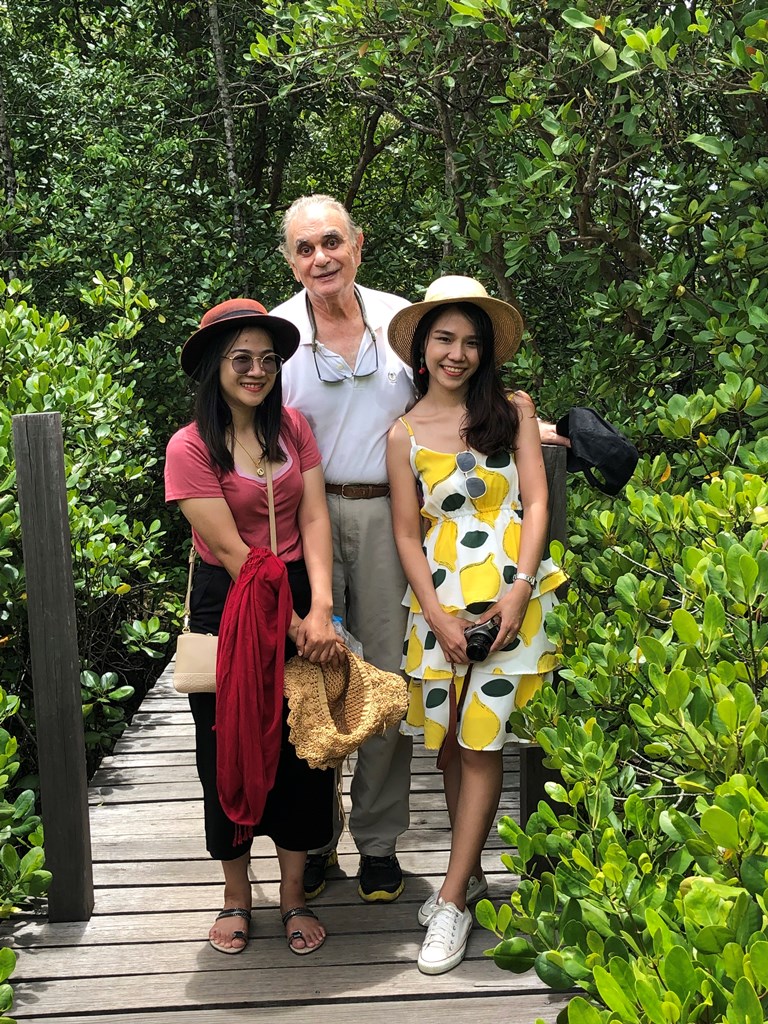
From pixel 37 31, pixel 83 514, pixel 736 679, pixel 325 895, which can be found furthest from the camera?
pixel 37 31

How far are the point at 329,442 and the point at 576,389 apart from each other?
Result: 5.26 feet

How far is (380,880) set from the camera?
3371 mm

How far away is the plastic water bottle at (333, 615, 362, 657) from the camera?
3.15 metres

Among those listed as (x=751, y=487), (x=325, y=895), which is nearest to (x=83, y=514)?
(x=325, y=895)

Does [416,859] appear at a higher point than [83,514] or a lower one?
lower

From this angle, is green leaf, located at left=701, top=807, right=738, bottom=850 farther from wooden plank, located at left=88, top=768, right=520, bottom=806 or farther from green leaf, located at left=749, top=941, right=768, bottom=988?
wooden plank, located at left=88, top=768, right=520, bottom=806

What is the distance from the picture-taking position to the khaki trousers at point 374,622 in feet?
10.9

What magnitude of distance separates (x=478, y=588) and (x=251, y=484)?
684mm

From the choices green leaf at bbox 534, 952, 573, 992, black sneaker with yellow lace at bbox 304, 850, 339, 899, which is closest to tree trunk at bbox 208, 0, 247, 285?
black sneaker with yellow lace at bbox 304, 850, 339, 899

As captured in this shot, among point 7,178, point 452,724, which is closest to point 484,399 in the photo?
point 452,724

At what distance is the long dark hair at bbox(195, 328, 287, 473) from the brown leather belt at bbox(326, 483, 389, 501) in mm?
297

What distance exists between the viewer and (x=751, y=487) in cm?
243

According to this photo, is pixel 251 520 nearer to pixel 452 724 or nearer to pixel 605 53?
pixel 452 724

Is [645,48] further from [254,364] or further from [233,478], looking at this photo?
[233,478]
